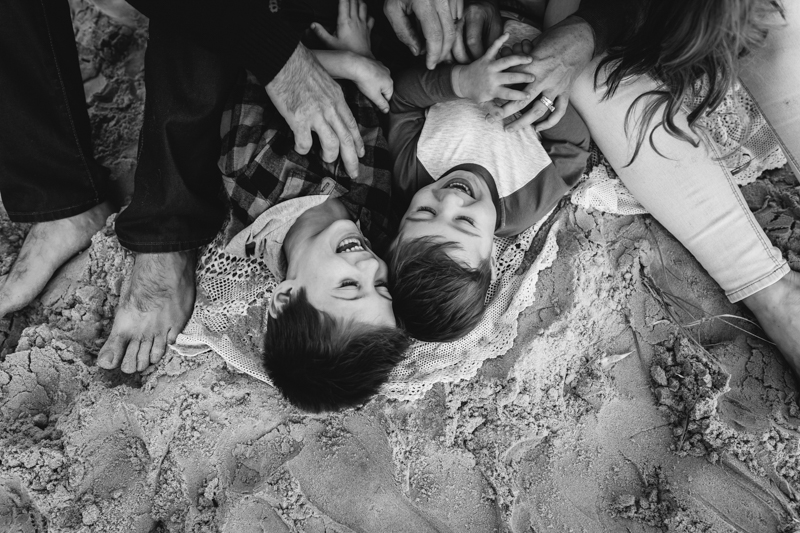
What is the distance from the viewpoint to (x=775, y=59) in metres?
1.80

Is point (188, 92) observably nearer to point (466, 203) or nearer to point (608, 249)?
point (466, 203)

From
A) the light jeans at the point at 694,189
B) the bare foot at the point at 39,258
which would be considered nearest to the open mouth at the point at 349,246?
the light jeans at the point at 694,189

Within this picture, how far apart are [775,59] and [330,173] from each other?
1551 millimetres

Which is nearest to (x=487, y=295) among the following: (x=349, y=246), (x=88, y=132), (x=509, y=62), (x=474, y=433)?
(x=474, y=433)

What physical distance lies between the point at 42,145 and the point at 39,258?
1.54 ft

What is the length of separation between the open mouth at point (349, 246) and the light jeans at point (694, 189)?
98cm

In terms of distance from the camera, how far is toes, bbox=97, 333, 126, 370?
6.42 feet

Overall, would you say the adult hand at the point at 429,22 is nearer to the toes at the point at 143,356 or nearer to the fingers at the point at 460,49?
the fingers at the point at 460,49

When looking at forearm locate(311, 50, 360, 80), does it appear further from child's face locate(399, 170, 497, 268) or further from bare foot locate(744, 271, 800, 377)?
bare foot locate(744, 271, 800, 377)

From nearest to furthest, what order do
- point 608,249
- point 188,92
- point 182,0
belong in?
point 182,0, point 188,92, point 608,249

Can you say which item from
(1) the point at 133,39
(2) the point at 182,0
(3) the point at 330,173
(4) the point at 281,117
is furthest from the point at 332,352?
(1) the point at 133,39

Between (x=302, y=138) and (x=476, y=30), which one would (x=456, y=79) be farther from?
(x=302, y=138)

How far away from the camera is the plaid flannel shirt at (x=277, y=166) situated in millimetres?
1842

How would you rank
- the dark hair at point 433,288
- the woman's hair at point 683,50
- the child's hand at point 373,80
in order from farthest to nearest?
the child's hand at point 373,80 < the dark hair at point 433,288 < the woman's hair at point 683,50
